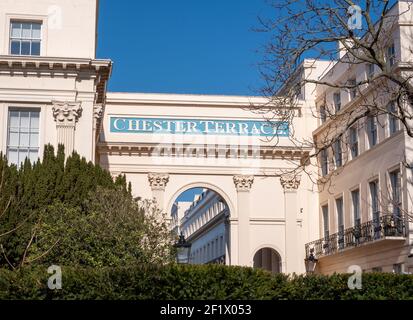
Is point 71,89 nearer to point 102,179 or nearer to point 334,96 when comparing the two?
point 102,179

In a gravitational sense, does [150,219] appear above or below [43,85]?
below

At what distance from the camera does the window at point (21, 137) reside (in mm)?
30234

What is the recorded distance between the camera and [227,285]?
18.5 m

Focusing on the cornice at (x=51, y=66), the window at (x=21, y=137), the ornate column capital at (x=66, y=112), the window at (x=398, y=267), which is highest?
the cornice at (x=51, y=66)

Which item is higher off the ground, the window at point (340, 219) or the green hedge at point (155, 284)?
the window at point (340, 219)

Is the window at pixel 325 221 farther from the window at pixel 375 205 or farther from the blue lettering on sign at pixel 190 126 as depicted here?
the window at pixel 375 205

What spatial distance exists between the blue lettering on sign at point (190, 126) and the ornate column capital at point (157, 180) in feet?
7.76

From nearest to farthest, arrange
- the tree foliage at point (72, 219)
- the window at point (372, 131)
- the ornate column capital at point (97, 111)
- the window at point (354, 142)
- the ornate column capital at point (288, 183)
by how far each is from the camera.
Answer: the tree foliage at point (72, 219)
the ornate column capital at point (97, 111)
the window at point (372, 131)
the window at point (354, 142)
the ornate column capital at point (288, 183)

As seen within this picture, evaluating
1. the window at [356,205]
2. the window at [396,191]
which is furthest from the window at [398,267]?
the window at [356,205]

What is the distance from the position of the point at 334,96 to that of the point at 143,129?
10419 millimetres

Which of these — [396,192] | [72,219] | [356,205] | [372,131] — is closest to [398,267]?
[396,192]

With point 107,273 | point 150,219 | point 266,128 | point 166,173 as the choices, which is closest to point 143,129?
point 166,173

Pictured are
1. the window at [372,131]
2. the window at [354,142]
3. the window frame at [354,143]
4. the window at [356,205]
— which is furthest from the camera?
the window at [354,142]
